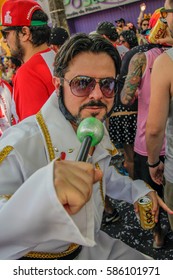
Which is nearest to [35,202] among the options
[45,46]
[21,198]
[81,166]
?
[21,198]

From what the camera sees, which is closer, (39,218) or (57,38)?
(39,218)

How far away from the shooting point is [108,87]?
1.63m

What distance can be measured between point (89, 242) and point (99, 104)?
81 cm

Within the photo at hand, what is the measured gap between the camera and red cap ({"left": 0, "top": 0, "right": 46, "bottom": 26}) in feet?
9.02

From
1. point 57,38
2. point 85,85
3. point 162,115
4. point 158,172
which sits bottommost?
point 158,172

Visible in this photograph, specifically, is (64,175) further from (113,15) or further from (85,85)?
(113,15)

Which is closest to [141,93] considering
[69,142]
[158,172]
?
[158,172]

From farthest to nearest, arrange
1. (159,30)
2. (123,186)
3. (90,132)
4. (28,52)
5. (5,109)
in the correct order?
1. (5,109)
2. (28,52)
3. (159,30)
4. (123,186)
5. (90,132)

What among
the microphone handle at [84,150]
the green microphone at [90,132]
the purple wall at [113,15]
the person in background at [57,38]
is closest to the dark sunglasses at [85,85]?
the green microphone at [90,132]

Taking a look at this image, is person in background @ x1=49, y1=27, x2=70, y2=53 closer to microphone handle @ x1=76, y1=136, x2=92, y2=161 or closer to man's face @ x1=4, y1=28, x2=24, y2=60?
man's face @ x1=4, y1=28, x2=24, y2=60

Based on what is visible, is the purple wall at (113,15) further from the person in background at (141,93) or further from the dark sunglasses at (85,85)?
the dark sunglasses at (85,85)

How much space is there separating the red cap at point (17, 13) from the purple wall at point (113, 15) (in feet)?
38.4

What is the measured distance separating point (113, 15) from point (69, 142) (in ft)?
49.4

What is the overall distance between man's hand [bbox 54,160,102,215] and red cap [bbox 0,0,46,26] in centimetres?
219
